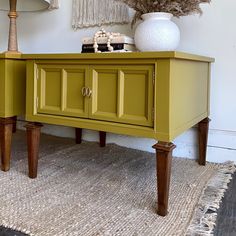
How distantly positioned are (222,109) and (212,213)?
23.7 inches

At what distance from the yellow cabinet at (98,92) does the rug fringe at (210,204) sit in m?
0.30

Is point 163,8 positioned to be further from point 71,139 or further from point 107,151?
point 71,139

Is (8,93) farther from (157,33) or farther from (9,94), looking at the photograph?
(157,33)

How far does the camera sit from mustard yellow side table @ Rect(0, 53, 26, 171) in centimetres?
119

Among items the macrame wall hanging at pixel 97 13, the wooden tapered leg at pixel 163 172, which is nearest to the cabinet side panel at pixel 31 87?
the wooden tapered leg at pixel 163 172

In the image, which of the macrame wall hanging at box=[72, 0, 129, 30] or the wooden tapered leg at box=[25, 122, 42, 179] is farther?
the macrame wall hanging at box=[72, 0, 129, 30]

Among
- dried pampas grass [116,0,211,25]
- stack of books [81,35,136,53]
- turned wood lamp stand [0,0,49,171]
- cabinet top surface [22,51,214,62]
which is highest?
dried pampas grass [116,0,211,25]

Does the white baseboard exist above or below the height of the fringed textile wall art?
below

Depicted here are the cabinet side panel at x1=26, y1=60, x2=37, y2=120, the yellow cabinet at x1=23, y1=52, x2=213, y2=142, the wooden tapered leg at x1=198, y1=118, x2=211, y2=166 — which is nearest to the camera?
the yellow cabinet at x1=23, y1=52, x2=213, y2=142

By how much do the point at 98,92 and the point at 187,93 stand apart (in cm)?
29

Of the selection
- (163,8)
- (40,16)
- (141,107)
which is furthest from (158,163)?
(40,16)

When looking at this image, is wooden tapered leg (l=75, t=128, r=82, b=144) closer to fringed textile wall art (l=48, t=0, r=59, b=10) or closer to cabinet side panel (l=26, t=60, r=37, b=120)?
cabinet side panel (l=26, t=60, r=37, b=120)

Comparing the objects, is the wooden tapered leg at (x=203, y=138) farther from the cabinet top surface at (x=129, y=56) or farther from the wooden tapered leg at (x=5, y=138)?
the wooden tapered leg at (x=5, y=138)

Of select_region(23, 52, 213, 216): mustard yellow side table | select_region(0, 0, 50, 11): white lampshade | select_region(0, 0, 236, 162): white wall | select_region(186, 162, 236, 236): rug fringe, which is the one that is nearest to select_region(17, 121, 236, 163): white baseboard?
select_region(0, 0, 236, 162): white wall
